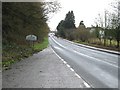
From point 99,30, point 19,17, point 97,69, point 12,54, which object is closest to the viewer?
point 97,69

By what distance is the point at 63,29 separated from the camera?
139750 millimetres

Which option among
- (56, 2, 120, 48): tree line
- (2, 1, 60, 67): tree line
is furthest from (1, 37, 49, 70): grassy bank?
(56, 2, 120, 48): tree line

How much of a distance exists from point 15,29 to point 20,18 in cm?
198

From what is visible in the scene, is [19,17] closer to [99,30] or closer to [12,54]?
[12,54]

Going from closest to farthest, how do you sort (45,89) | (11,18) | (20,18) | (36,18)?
(45,89)
(11,18)
(20,18)
(36,18)

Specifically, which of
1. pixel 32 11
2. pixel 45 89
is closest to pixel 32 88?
pixel 45 89

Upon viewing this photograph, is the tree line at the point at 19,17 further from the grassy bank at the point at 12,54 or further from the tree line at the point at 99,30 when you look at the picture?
the tree line at the point at 99,30

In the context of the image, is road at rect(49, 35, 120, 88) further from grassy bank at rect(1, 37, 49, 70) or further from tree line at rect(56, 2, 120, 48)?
tree line at rect(56, 2, 120, 48)

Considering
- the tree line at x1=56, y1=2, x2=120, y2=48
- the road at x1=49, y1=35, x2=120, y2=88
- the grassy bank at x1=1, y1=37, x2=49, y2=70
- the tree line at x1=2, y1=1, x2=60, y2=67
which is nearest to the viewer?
the road at x1=49, y1=35, x2=120, y2=88

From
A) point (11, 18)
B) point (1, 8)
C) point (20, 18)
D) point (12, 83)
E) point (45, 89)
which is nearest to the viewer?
point (45, 89)

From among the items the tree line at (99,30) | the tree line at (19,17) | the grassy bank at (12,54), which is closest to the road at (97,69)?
the grassy bank at (12,54)

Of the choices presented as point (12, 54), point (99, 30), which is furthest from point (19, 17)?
point (99, 30)

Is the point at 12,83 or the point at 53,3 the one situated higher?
the point at 53,3

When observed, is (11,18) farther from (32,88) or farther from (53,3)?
(32,88)
